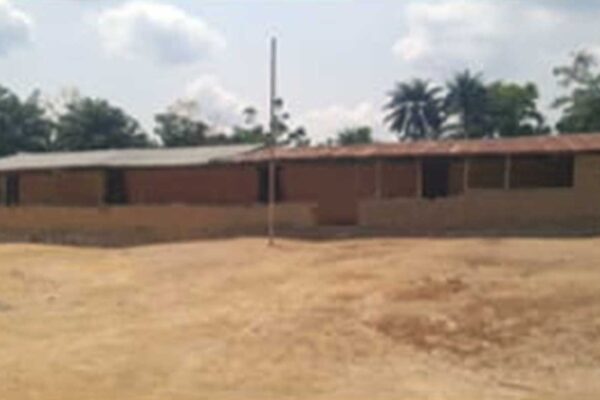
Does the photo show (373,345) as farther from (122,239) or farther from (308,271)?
(122,239)

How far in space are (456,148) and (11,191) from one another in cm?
1808

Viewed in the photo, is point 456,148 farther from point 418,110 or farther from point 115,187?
point 418,110

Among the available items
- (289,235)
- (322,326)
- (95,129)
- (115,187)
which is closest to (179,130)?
(95,129)

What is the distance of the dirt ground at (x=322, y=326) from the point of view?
12953 millimetres

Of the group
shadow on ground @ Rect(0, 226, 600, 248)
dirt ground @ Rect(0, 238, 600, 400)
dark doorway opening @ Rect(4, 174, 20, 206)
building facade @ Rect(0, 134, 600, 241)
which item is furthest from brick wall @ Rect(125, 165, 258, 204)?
dirt ground @ Rect(0, 238, 600, 400)

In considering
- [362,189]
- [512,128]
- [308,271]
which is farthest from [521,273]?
[512,128]

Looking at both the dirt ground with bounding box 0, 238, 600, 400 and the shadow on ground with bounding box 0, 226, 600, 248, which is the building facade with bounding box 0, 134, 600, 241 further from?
the dirt ground with bounding box 0, 238, 600, 400

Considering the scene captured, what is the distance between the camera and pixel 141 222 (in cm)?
3319

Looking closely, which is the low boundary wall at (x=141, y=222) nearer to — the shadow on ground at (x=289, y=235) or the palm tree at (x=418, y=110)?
the shadow on ground at (x=289, y=235)

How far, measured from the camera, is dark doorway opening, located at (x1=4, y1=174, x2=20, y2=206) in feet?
129

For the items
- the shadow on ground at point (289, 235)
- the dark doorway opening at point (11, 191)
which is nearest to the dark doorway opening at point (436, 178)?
the shadow on ground at point (289, 235)

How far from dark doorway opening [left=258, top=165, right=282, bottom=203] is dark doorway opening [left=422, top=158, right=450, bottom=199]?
468 cm

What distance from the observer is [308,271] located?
21469mm

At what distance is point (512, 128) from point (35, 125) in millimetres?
27319
